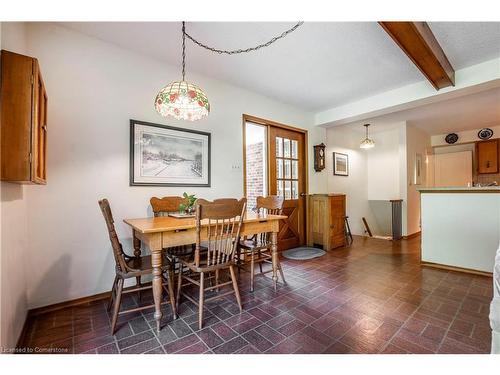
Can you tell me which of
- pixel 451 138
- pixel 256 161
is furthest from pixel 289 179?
pixel 451 138

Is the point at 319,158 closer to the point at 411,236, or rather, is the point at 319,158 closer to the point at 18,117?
the point at 411,236

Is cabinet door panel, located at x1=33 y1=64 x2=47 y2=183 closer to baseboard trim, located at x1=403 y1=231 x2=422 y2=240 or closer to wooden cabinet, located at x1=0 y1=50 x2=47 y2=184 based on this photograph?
wooden cabinet, located at x1=0 y1=50 x2=47 y2=184

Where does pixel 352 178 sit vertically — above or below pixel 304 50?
below

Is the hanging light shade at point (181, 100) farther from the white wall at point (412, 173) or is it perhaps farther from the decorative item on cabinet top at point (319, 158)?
the white wall at point (412, 173)

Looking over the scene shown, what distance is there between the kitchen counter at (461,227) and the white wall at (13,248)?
4340mm

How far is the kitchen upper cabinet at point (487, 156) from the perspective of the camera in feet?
17.7

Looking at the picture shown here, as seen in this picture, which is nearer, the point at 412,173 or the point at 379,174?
the point at 412,173

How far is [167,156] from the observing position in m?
2.80

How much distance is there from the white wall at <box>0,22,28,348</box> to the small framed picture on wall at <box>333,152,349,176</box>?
5028mm

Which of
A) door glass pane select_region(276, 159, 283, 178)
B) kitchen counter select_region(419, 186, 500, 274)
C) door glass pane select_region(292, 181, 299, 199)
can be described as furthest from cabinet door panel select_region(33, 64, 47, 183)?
kitchen counter select_region(419, 186, 500, 274)

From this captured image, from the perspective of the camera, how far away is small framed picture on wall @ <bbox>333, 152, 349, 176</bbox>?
17.3ft

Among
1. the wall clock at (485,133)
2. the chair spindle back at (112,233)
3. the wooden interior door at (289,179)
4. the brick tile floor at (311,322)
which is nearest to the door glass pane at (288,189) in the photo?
the wooden interior door at (289,179)

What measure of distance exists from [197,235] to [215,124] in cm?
185

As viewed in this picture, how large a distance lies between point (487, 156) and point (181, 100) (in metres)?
7.02
